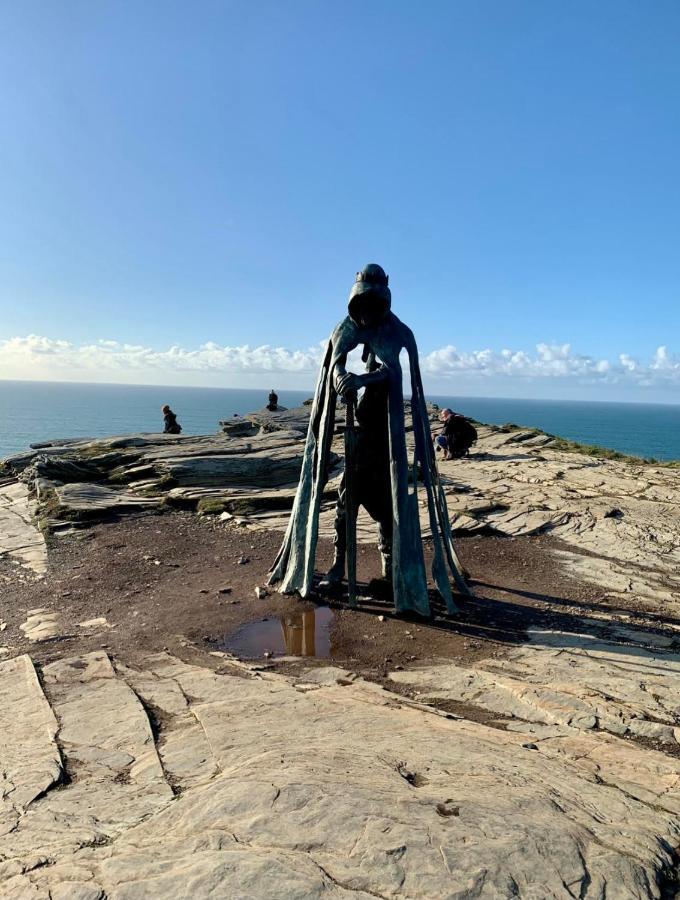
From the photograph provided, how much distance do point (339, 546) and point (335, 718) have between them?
378cm

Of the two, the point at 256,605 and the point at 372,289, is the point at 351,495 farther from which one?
the point at 372,289

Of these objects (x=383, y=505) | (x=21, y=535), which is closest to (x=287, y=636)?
(x=383, y=505)

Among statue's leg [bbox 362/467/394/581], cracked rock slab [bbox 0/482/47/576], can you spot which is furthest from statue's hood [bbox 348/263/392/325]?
cracked rock slab [bbox 0/482/47/576]

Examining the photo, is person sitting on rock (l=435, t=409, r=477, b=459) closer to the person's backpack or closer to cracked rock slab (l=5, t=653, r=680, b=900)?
the person's backpack

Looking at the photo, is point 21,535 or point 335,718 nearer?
point 335,718

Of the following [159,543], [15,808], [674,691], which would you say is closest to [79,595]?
[159,543]

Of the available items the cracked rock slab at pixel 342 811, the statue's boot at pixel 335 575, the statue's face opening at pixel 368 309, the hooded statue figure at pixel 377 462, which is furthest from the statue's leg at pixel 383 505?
the cracked rock slab at pixel 342 811

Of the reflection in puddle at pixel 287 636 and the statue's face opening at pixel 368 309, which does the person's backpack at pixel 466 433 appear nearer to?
the statue's face opening at pixel 368 309

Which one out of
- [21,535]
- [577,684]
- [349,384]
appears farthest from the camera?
[21,535]

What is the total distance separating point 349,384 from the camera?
6766 mm

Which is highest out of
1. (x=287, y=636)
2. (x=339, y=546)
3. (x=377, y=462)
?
(x=377, y=462)

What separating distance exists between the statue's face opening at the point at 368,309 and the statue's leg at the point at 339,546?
2.00m

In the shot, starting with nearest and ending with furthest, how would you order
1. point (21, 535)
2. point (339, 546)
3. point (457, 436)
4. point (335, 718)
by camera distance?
point (335, 718)
point (339, 546)
point (21, 535)
point (457, 436)

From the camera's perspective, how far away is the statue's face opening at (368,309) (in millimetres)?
6907
